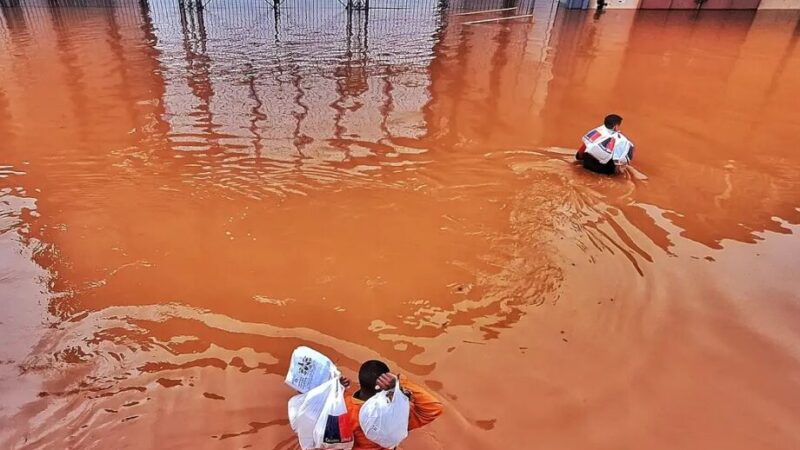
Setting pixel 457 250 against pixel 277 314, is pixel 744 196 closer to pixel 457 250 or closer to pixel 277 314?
pixel 457 250

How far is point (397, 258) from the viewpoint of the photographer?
5.00 meters

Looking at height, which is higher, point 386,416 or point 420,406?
point 386,416

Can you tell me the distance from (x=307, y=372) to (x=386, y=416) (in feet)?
2.38

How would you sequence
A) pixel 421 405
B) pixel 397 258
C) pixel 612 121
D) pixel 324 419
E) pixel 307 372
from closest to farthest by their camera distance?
pixel 324 419, pixel 421 405, pixel 307 372, pixel 397 258, pixel 612 121

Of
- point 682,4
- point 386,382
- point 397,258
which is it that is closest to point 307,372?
point 386,382

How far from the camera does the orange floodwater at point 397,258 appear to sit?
11.5 ft

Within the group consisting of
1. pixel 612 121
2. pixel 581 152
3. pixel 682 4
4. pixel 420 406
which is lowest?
pixel 581 152

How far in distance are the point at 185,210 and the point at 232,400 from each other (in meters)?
2.73

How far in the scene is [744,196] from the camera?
633cm

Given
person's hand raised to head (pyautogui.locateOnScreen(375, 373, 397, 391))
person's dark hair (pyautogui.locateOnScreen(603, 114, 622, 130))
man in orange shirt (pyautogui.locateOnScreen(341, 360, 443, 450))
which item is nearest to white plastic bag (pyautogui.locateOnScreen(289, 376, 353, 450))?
man in orange shirt (pyautogui.locateOnScreen(341, 360, 443, 450))

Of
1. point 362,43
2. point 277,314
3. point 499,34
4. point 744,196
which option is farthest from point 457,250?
point 499,34

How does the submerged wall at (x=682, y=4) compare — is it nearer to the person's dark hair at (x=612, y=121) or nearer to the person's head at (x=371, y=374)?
the person's dark hair at (x=612, y=121)

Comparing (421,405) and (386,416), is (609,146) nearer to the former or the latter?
(421,405)

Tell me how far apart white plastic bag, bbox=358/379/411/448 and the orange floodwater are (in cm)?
95
